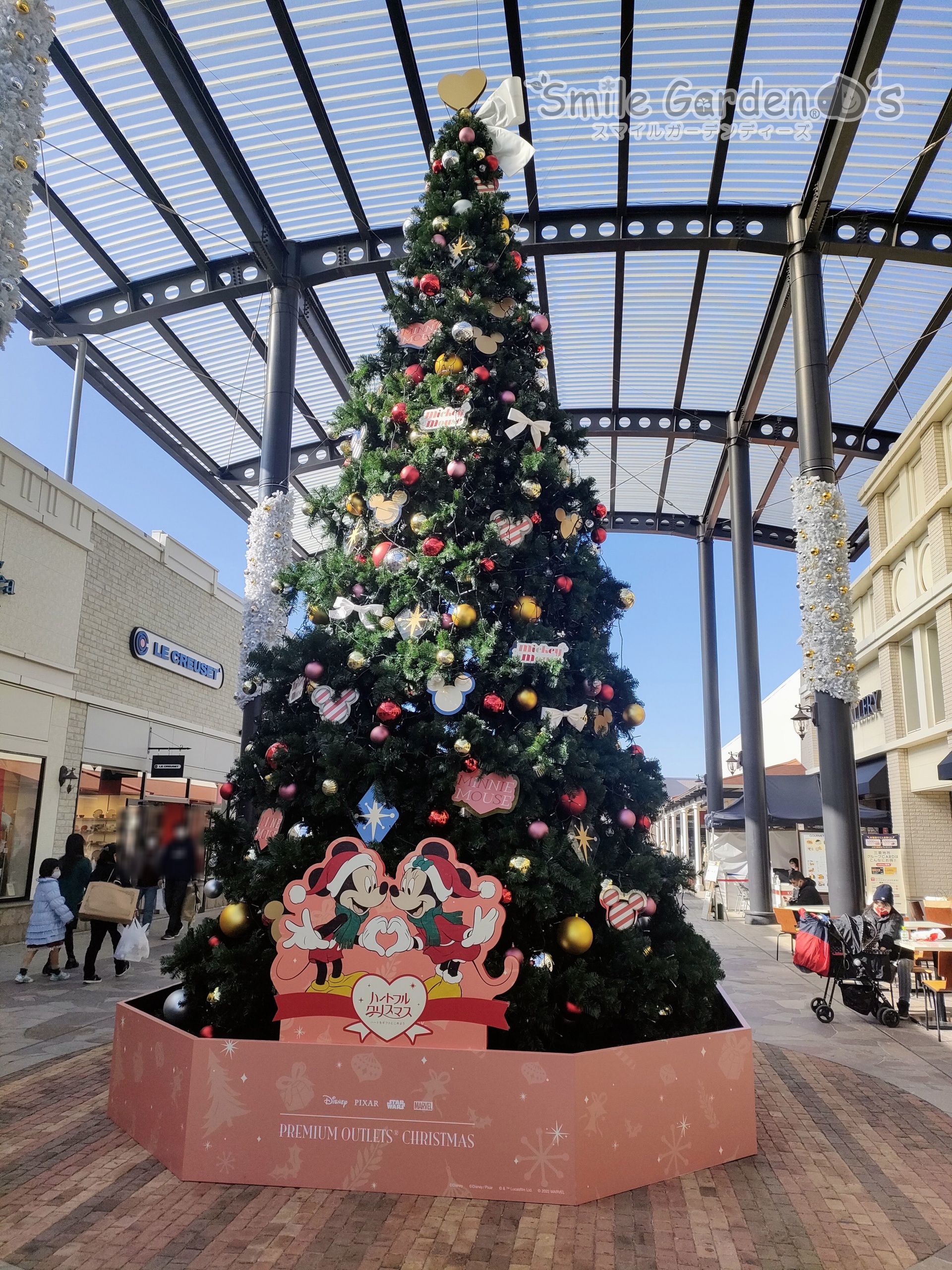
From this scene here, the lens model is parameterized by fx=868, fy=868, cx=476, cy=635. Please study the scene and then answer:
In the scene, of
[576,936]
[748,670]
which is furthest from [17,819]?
[748,670]

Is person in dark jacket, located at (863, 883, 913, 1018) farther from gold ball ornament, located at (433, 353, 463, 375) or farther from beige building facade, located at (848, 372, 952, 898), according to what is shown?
beige building facade, located at (848, 372, 952, 898)

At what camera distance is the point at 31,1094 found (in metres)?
5.33

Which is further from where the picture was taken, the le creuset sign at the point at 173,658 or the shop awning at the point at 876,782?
the shop awning at the point at 876,782

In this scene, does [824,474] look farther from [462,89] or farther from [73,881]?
[73,881]

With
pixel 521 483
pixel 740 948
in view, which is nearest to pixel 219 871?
pixel 521 483

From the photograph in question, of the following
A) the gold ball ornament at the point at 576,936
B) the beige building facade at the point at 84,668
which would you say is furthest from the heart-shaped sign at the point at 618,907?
the beige building facade at the point at 84,668

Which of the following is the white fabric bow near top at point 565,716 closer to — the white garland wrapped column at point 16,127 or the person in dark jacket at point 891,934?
the white garland wrapped column at point 16,127

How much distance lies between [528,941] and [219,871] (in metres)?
1.89

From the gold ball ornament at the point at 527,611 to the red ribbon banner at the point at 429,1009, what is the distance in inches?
86.1

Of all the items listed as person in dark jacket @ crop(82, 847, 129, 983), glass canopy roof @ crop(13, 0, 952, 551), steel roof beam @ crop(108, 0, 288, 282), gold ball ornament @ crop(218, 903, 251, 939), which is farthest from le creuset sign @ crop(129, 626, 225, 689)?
gold ball ornament @ crop(218, 903, 251, 939)

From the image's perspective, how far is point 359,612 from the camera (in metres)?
5.55

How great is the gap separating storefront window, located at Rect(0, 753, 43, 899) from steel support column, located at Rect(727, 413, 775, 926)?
13.2 m

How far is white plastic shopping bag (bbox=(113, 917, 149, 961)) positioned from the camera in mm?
9523

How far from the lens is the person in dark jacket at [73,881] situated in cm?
984
